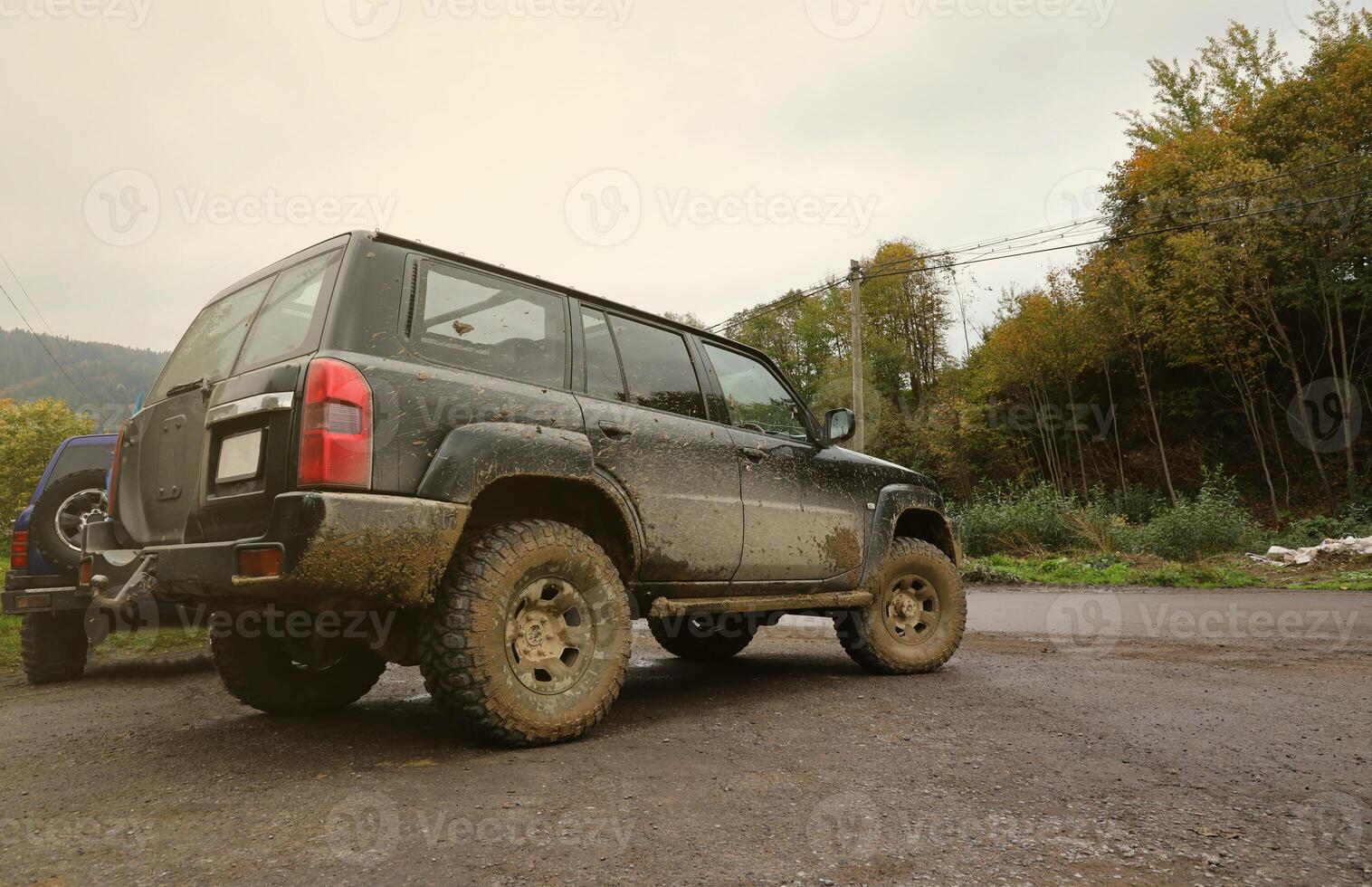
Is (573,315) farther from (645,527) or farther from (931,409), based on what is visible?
(931,409)

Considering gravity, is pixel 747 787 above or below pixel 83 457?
below

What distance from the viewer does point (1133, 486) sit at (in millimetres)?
26438

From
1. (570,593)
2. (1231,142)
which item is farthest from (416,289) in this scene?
(1231,142)

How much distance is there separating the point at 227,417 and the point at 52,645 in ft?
14.5

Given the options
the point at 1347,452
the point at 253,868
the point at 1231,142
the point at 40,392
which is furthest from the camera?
the point at 40,392

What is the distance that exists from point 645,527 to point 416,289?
4.76ft

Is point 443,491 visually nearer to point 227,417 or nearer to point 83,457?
point 227,417

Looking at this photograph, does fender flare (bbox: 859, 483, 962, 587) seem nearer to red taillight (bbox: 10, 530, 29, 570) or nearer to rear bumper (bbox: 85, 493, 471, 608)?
rear bumper (bbox: 85, 493, 471, 608)

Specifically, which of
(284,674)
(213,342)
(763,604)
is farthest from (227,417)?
(763,604)

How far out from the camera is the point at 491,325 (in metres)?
3.72

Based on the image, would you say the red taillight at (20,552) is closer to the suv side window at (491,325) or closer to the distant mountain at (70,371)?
the suv side window at (491,325)

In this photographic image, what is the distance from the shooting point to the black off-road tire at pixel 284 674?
406 cm

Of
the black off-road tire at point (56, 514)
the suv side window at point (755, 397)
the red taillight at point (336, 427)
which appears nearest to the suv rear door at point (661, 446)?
the suv side window at point (755, 397)

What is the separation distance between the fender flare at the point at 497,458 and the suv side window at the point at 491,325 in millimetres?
341
